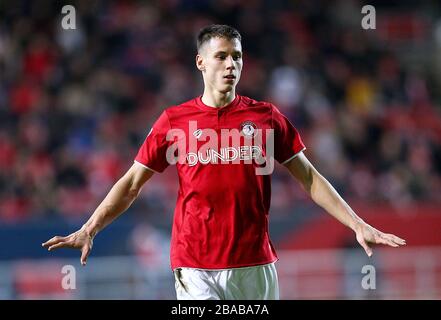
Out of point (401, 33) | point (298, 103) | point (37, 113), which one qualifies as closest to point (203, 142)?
point (37, 113)

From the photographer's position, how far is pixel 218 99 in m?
6.44

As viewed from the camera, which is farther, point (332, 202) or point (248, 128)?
point (332, 202)

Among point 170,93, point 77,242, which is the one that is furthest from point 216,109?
point 170,93

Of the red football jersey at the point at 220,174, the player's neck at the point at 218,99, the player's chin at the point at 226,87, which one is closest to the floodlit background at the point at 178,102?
the red football jersey at the point at 220,174

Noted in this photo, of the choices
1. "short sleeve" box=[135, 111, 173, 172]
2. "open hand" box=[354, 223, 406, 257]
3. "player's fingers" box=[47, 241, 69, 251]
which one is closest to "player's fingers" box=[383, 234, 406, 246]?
"open hand" box=[354, 223, 406, 257]

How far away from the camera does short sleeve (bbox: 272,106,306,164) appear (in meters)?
6.48

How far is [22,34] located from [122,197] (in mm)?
10407

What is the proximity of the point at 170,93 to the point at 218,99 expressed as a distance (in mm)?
9674

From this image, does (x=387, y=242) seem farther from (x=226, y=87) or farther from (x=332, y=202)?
(x=226, y=87)

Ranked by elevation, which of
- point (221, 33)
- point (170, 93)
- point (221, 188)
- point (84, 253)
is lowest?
point (84, 253)

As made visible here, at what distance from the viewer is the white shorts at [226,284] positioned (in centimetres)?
630

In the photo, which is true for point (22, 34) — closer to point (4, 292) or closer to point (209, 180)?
point (4, 292)

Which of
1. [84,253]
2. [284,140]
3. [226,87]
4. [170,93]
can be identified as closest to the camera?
[84,253]

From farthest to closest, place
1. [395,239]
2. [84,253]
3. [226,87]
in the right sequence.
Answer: [226,87] → [84,253] → [395,239]
